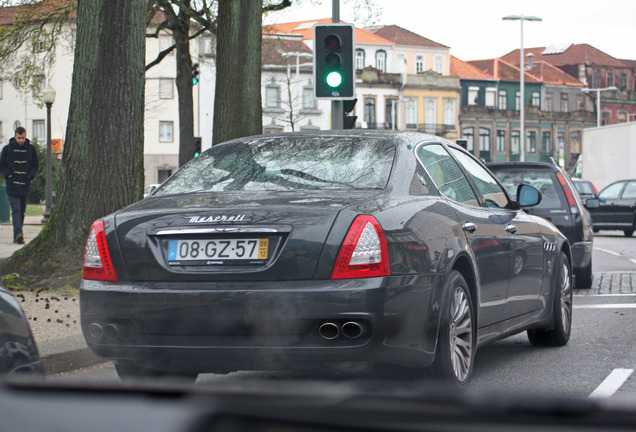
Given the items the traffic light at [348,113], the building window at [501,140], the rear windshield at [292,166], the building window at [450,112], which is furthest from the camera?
the building window at [501,140]

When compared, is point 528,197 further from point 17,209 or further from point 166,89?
point 166,89

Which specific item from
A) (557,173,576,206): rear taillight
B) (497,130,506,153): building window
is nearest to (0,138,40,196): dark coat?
(557,173,576,206): rear taillight

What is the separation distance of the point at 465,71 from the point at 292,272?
9731cm

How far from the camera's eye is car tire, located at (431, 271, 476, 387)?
5000mm

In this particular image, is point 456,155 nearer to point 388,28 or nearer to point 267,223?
point 267,223

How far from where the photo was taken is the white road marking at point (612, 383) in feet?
18.5

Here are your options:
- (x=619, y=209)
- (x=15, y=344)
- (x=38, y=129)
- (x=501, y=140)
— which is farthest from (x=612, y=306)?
(x=501, y=140)

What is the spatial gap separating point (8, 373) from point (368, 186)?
2.52 meters

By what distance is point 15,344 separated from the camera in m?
3.20

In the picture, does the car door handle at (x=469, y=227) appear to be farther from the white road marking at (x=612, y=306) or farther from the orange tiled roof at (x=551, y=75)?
the orange tiled roof at (x=551, y=75)

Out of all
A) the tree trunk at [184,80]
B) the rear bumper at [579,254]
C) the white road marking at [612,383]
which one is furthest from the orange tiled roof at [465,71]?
the white road marking at [612,383]

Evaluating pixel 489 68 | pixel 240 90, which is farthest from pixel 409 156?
pixel 489 68

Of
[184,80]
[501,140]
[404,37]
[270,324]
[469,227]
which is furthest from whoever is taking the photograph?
[501,140]

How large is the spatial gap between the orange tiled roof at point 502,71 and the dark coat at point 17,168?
3403 inches
